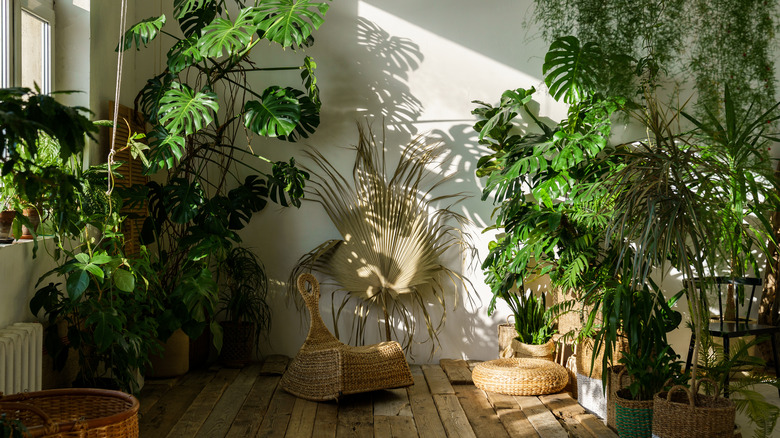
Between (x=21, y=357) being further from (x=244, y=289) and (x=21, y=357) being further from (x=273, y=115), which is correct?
(x=244, y=289)

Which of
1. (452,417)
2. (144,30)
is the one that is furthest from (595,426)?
(144,30)

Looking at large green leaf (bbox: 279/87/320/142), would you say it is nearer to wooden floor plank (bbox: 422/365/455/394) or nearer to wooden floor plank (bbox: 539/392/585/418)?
wooden floor plank (bbox: 422/365/455/394)

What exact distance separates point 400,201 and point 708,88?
2.48 m

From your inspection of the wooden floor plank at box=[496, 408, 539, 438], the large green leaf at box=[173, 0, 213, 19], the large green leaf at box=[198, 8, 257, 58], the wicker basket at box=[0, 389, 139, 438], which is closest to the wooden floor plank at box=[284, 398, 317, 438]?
the wooden floor plank at box=[496, 408, 539, 438]

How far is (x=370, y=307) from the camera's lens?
15.7 feet

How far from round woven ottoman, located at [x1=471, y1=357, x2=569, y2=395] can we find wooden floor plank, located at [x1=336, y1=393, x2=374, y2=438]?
70cm

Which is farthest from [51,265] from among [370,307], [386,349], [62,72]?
[370,307]

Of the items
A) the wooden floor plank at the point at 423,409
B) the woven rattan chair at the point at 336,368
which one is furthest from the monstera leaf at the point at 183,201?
the wooden floor plank at the point at 423,409

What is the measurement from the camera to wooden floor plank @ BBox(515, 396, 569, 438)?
10.9ft

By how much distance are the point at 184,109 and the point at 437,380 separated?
86.1 inches

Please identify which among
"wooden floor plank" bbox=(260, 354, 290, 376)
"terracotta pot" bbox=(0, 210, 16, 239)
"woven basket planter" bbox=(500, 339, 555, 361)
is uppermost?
"terracotta pot" bbox=(0, 210, 16, 239)

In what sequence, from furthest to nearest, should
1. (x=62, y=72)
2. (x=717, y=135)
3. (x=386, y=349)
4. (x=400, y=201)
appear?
(x=400, y=201) < (x=386, y=349) < (x=62, y=72) < (x=717, y=135)

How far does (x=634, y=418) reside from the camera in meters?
3.04

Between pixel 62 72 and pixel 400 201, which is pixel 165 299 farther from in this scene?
pixel 400 201
